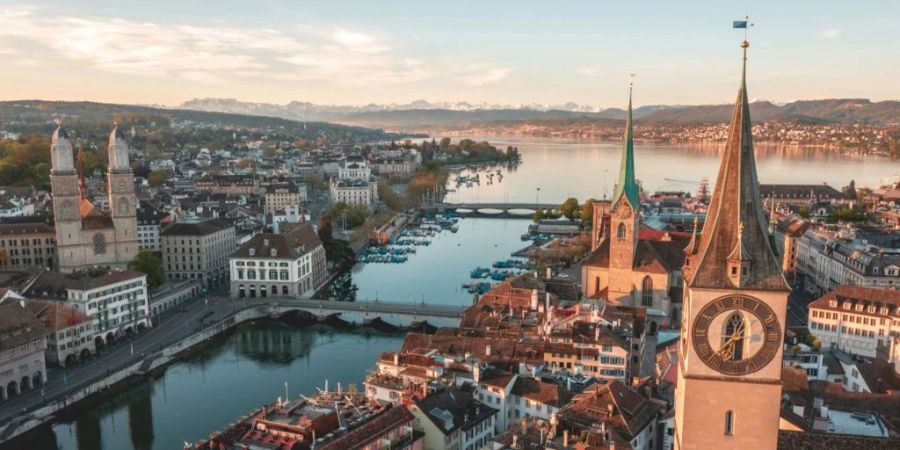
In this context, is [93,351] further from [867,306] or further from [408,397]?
[867,306]

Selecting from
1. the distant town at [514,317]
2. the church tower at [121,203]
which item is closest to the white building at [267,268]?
the distant town at [514,317]

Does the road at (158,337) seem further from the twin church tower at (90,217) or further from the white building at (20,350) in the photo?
the twin church tower at (90,217)

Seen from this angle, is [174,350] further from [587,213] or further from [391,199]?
[391,199]

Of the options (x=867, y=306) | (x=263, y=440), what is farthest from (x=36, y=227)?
(x=867, y=306)

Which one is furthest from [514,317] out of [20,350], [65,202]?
[65,202]

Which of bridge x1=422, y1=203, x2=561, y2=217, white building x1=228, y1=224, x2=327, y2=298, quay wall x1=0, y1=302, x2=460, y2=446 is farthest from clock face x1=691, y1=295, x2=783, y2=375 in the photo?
bridge x1=422, y1=203, x2=561, y2=217

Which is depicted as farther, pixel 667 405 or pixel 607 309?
pixel 607 309
